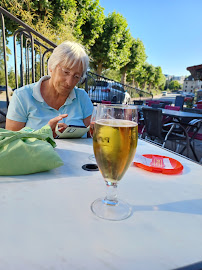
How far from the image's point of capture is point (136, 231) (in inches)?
17.2

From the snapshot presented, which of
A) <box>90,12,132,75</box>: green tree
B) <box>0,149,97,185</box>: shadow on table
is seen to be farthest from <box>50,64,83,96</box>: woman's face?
<box>90,12,132,75</box>: green tree

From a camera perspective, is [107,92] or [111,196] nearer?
[111,196]

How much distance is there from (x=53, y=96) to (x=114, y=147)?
4.54ft

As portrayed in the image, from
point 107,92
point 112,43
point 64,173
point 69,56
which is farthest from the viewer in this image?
point 112,43

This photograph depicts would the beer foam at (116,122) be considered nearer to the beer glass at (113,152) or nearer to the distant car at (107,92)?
the beer glass at (113,152)

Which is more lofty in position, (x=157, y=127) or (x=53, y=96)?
(x=53, y=96)

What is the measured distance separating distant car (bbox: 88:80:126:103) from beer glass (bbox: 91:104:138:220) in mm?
9460

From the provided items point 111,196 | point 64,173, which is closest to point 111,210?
point 111,196

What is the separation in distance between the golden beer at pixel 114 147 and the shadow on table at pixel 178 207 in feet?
0.37

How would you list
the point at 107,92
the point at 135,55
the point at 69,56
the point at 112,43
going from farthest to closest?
the point at 135,55 → the point at 112,43 → the point at 107,92 → the point at 69,56

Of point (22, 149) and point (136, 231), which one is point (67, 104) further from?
point (136, 231)

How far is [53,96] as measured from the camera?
175 centimetres

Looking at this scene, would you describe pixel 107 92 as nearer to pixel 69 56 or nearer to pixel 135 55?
pixel 69 56

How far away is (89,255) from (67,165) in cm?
47
